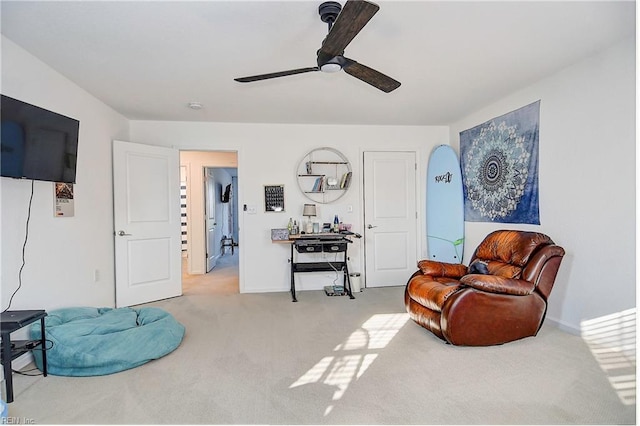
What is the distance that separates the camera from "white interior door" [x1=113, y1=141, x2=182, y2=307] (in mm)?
4012

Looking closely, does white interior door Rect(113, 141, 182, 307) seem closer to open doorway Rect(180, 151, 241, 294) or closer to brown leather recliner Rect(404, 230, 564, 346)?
open doorway Rect(180, 151, 241, 294)

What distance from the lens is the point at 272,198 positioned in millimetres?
4691

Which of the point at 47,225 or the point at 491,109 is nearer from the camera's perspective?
the point at 47,225

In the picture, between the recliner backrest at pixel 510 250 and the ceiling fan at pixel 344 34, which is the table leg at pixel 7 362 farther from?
the recliner backrest at pixel 510 250

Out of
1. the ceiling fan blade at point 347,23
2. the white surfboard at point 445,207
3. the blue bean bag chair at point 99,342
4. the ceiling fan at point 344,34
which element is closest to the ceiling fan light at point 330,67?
the ceiling fan at point 344,34

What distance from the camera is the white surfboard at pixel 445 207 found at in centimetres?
454

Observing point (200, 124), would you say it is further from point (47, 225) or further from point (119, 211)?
point (47, 225)

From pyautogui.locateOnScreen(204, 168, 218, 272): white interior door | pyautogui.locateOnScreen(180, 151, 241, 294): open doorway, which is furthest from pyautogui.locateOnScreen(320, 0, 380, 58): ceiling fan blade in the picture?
pyautogui.locateOnScreen(204, 168, 218, 272): white interior door

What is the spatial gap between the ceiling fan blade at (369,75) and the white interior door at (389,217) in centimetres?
244

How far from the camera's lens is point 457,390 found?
6.91ft

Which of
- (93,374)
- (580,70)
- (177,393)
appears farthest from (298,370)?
(580,70)

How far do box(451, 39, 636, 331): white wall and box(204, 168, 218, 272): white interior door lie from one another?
486 cm

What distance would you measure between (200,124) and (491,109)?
3.56m

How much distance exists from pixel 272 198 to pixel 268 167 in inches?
16.6
